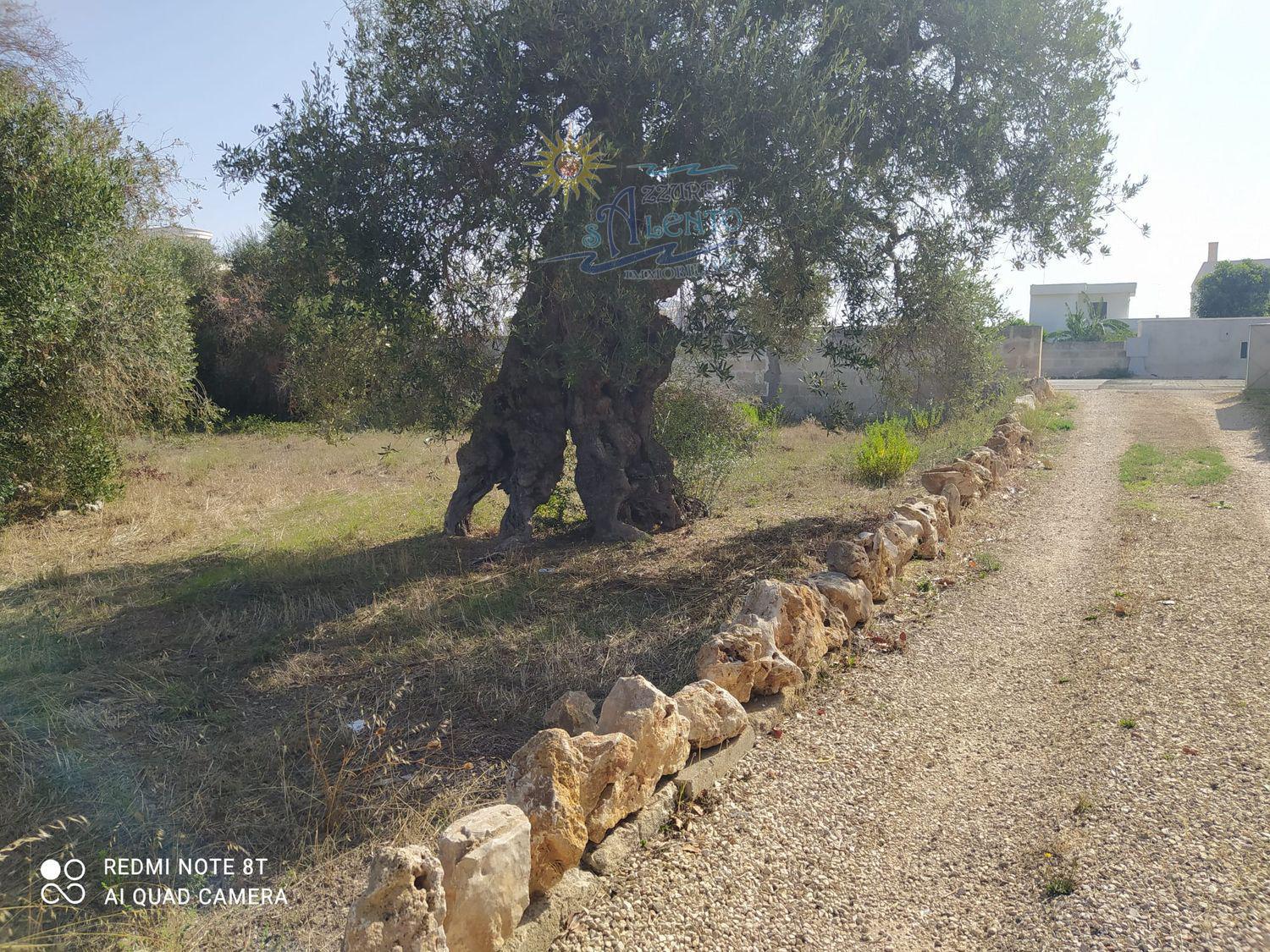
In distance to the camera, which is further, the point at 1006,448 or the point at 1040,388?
the point at 1040,388

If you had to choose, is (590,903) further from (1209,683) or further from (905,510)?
(905,510)

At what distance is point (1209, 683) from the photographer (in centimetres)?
441

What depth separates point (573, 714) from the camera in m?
3.67

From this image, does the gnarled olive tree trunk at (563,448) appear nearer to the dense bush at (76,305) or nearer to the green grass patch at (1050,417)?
the dense bush at (76,305)

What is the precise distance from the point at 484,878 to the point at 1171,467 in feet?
36.8

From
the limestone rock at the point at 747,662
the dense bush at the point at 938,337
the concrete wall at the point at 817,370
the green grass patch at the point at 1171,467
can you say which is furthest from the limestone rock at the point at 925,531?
the concrete wall at the point at 817,370

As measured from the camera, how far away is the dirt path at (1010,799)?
A: 2740 millimetres

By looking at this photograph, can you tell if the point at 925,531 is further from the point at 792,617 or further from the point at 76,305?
the point at 76,305

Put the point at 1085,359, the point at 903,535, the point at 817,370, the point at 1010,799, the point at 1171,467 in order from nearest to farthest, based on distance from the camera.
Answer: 1. the point at 1010,799
2. the point at 903,535
3. the point at 1171,467
4. the point at 817,370
5. the point at 1085,359

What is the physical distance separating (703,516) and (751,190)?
3.81 metres

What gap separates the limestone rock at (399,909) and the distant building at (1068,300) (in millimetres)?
53436

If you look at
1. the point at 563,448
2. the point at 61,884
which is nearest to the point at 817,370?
the point at 563,448

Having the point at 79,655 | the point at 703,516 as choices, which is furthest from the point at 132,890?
the point at 703,516

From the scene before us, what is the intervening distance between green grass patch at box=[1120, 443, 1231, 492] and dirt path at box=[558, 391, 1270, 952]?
4.05m
